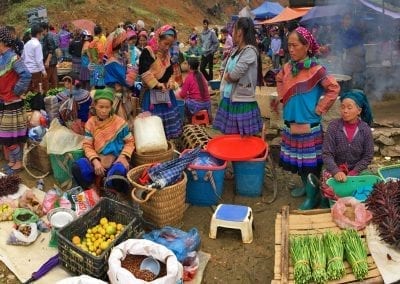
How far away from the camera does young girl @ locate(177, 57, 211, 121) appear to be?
739cm

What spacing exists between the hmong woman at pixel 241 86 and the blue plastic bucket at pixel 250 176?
0.40 metres

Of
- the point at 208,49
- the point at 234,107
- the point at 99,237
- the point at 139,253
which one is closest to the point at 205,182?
the point at 234,107

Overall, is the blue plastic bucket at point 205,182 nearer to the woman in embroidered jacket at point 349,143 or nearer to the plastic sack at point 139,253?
the woman in embroidered jacket at point 349,143

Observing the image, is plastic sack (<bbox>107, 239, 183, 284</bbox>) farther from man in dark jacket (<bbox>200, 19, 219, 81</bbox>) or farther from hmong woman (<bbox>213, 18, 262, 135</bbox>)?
man in dark jacket (<bbox>200, 19, 219, 81</bbox>)

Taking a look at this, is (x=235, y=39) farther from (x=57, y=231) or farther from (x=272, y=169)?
(x=57, y=231)

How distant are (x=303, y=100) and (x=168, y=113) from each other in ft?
6.06

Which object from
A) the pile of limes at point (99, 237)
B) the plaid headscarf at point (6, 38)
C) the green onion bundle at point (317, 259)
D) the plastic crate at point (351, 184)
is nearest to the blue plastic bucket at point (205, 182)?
the pile of limes at point (99, 237)

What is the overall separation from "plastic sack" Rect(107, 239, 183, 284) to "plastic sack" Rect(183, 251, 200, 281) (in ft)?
1.06

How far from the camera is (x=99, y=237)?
13.6 feet

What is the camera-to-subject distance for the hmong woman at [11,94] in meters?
5.67


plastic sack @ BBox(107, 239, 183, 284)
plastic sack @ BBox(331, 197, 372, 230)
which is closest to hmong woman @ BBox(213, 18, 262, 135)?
plastic sack @ BBox(331, 197, 372, 230)

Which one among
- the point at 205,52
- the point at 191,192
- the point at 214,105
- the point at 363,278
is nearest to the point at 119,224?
the point at 191,192

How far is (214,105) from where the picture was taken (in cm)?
914

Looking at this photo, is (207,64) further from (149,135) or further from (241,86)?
(149,135)
